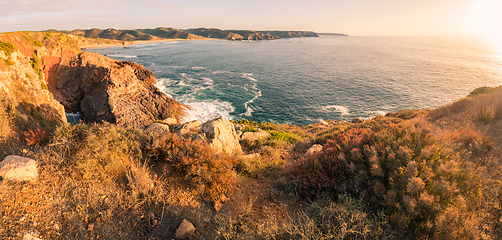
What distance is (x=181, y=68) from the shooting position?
5909cm

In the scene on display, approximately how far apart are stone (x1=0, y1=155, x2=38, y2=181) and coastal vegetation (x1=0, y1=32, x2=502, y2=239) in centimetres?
12

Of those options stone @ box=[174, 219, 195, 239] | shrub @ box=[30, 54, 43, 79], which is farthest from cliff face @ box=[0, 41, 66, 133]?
stone @ box=[174, 219, 195, 239]

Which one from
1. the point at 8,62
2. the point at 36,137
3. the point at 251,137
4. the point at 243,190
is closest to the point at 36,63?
the point at 8,62

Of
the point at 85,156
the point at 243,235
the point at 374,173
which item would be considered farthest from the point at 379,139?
the point at 85,156

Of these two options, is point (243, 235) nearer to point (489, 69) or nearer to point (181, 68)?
point (181, 68)

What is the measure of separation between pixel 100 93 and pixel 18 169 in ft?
72.2

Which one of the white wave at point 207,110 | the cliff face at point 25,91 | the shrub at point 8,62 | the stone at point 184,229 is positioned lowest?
the white wave at point 207,110

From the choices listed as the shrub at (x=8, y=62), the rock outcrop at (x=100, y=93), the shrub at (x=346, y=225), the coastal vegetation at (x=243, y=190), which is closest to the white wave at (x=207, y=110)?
the rock outcrop at (x=100, y=93)

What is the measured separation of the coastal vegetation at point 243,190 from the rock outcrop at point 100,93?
1750 centimetres

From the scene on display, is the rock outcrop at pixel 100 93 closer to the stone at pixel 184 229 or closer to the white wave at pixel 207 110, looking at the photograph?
the white wave at pixel 207 110

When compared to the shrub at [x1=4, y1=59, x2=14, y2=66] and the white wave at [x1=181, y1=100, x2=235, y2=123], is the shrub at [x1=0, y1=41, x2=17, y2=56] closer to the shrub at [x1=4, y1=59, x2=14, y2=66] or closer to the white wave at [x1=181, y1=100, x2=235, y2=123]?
the shrub at [x1=4, y1=59, x2=14, y2=66]

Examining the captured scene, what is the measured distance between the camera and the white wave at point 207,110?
27.9 meters

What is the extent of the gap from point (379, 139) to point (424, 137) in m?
0.93

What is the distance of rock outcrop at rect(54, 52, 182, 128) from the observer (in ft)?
69.8
